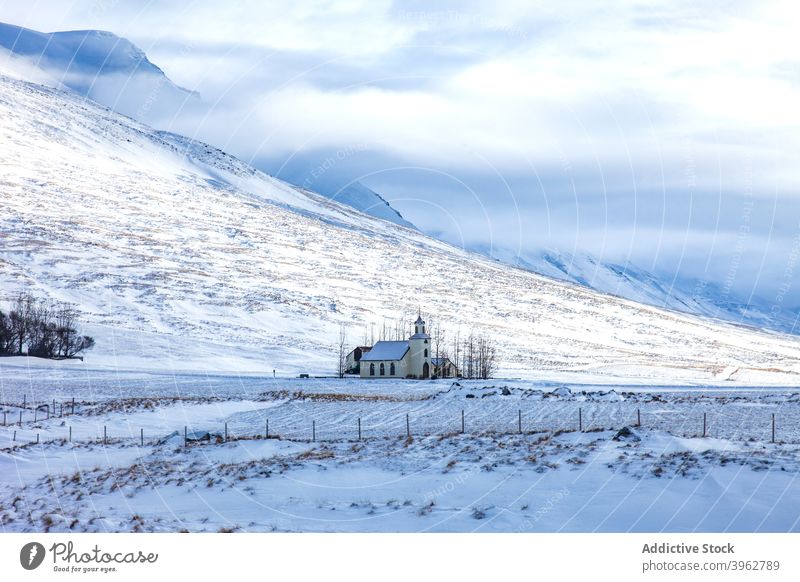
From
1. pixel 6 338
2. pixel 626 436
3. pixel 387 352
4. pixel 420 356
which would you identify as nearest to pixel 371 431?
pixel 626 436

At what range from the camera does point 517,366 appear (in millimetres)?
108062

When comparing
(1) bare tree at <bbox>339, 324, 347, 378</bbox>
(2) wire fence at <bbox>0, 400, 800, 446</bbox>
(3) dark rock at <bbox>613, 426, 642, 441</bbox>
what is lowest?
(2) wire fence at <bbox>0, 400, 800, 446</bbox>

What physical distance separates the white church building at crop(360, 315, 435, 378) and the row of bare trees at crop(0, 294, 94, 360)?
3179 cm

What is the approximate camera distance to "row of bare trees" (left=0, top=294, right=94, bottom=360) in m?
92.9

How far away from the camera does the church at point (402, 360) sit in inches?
3403

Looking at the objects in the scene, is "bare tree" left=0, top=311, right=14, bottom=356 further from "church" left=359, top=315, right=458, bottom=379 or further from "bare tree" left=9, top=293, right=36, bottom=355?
"church" left=359, top=315, right=458, bottom=379

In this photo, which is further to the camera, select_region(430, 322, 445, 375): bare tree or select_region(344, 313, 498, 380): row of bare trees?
select_region(430, 322, 445, 375): bare tree

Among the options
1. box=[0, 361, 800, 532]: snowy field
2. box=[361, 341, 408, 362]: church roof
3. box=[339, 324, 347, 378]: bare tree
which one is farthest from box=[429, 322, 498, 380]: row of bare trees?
box=[0, 361, 800, 532]: snowy field

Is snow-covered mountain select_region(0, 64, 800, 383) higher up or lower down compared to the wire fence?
higher up

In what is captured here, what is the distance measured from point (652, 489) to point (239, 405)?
34041 millimetres

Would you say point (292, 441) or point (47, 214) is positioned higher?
point (47, 214)

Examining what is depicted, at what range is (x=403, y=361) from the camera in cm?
8688

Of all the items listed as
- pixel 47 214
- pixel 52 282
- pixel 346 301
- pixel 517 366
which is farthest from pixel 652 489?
pixel 47 214
